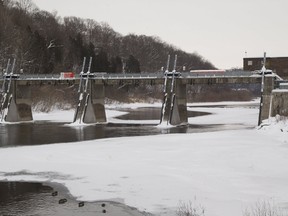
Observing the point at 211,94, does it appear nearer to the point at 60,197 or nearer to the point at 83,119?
the point at 83,119

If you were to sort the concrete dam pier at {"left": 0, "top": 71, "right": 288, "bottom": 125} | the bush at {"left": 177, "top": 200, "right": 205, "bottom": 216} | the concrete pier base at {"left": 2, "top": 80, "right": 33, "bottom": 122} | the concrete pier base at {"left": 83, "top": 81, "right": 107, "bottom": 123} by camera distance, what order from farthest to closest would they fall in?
1. the concrete pier base at {"left": 2, "top": 80, "right": 33, "bottom": 122}
2. the concrete pier base at {"left": 83, "top": 81, "right": 107, "bottom": 123}
3. the concrete dam pier at {"left": 0, "top": 71, "right": 288, "bottom": 125}
4. the bush at {"left": 177, "top": 200, "right": 205, "bottom": 216}

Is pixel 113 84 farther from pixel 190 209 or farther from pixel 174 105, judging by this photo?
pixel 190 209

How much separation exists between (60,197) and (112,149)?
1348 cm

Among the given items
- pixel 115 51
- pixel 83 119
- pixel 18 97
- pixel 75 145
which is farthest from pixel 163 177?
pixel 115 51

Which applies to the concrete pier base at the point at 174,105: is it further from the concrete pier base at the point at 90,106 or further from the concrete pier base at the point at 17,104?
the concrete pier base at the point at 17,104

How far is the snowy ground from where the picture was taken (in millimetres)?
17641

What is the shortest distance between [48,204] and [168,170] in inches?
308

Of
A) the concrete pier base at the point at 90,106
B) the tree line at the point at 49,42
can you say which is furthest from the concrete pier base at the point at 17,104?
the tree line at the point at 49,42

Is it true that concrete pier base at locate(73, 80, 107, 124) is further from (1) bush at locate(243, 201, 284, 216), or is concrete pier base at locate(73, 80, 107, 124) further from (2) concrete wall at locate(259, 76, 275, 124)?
(1) bush at locate(243, 201, 284, 216)

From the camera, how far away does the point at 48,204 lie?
17625 mm

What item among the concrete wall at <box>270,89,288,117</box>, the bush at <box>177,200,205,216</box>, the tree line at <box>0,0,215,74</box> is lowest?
the bush at <box>177,200,205,216</box>

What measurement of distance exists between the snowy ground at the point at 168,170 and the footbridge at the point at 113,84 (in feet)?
74.8

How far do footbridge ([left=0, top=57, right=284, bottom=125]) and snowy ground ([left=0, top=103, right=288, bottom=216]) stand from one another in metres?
22.8

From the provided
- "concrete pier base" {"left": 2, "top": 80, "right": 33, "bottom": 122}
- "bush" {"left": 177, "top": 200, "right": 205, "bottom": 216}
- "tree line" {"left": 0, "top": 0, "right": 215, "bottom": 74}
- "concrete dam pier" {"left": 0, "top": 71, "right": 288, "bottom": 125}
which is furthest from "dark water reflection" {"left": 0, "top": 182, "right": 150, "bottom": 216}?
"tree line" {"left": 0, "top": 0, "right": 215, "bottom": 74}
